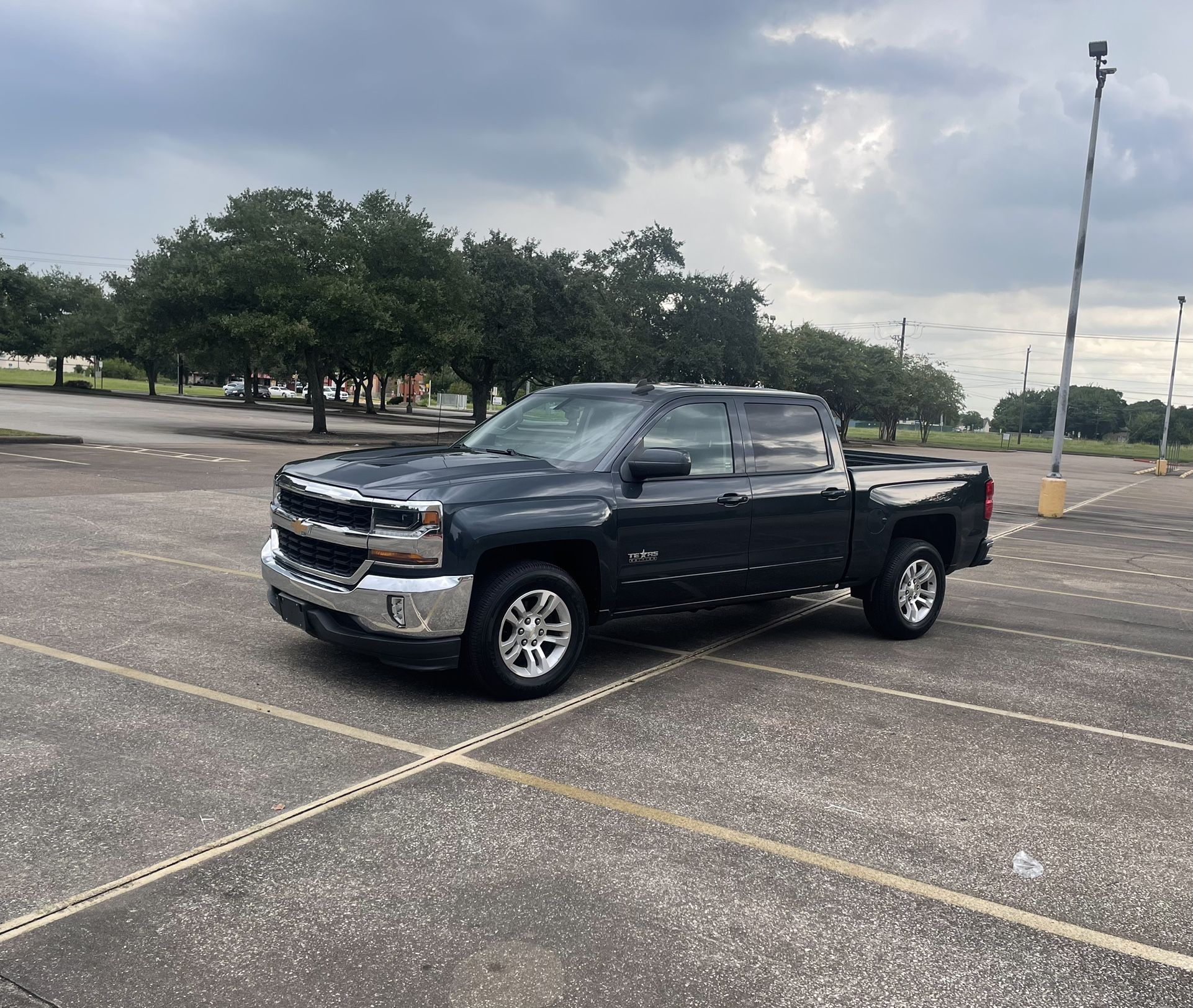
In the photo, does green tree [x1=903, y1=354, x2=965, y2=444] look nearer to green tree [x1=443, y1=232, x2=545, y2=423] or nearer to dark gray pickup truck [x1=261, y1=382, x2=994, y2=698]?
green tree [x1=443, y1=232, x2=545, y2=423]

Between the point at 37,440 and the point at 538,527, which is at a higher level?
the point at 538,527

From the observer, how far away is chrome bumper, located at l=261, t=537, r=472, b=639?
5305 mm

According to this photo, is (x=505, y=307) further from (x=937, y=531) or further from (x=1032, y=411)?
(x=1032, y=411)

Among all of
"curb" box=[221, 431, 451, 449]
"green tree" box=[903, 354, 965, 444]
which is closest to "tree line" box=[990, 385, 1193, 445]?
"green tree" box=[903, 354, 965, 444]

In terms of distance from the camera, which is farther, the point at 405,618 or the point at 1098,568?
the point at 1098,568

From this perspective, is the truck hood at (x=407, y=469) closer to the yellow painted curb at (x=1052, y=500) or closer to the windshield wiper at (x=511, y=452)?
the windshield wiper at (x=511, y=452)

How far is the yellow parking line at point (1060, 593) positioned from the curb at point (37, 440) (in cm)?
2022

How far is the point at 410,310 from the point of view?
1326 inches

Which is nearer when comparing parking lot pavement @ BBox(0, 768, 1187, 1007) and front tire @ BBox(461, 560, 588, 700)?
parking lot pavement @ BBox(0, 768, 1187, 1007)

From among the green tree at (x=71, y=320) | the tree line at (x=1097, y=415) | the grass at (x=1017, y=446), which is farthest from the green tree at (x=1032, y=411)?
the green tree at (x=71, y=320)

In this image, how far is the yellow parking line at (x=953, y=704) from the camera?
5.63m

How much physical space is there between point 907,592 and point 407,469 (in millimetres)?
4163

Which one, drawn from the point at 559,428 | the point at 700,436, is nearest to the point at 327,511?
the point at 559,428

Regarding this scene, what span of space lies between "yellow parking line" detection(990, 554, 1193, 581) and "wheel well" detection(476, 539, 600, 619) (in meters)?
8.76
